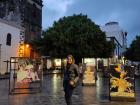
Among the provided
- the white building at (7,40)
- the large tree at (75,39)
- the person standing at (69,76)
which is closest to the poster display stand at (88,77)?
the person standing at (69,76)

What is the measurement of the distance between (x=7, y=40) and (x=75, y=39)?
1223 cm

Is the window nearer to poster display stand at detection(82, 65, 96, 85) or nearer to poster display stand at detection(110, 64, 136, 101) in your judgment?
poster display stand at detection(82, 65, 96, 85)

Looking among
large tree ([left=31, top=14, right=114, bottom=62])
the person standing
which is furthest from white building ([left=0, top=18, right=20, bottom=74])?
the person standing

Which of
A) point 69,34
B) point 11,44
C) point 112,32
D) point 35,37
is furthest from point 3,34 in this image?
point 112,32

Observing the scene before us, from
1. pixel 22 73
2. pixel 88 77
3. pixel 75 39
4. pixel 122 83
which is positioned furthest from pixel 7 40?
pixel 122 83

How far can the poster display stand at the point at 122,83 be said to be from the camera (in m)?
15.6

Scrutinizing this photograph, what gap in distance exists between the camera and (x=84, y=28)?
2457 inches

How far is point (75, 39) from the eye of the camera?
61.0 meters

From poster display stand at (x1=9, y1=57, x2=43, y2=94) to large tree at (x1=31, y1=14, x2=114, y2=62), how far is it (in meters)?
39.0

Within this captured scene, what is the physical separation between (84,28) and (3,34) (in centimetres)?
1575

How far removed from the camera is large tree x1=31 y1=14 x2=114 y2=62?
60.5 m

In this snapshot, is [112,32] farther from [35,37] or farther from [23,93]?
[23,93]

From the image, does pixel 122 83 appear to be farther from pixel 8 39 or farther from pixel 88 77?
pixel 8 39

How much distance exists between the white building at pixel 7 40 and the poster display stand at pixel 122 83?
35.2 metres
